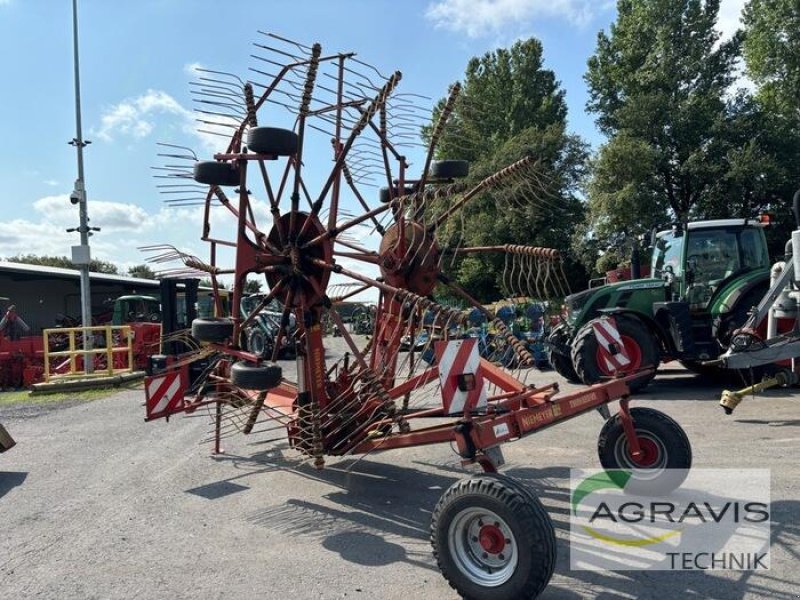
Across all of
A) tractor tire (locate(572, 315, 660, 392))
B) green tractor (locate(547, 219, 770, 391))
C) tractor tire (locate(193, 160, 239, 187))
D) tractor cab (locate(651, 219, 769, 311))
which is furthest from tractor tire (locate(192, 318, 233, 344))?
tractor cab (locate(651, 219, 769, 311))

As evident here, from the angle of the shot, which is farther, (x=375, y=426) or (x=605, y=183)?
(x=605, y=183)

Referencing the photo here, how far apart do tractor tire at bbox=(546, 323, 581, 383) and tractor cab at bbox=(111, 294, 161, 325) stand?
1547cm

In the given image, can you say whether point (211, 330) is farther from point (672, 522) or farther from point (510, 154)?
point (510, 154)

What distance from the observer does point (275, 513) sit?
510 cm

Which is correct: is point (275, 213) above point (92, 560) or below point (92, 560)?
above

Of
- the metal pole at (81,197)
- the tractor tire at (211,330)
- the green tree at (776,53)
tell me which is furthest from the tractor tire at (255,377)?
the green tree at (776,53)

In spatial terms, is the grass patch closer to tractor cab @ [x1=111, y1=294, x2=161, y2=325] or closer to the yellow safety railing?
the yellow safety railing

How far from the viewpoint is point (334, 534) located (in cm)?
461

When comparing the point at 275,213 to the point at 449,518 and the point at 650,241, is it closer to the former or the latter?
the point at 449,518

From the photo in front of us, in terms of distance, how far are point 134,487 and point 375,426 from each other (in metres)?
2.44

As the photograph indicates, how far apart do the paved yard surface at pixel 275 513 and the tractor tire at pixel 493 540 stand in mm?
263

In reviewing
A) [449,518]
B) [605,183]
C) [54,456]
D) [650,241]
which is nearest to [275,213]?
[449,518]

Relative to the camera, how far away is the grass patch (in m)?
11.9

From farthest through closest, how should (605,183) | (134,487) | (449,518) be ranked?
(605,183), (134,487), (449,518)
